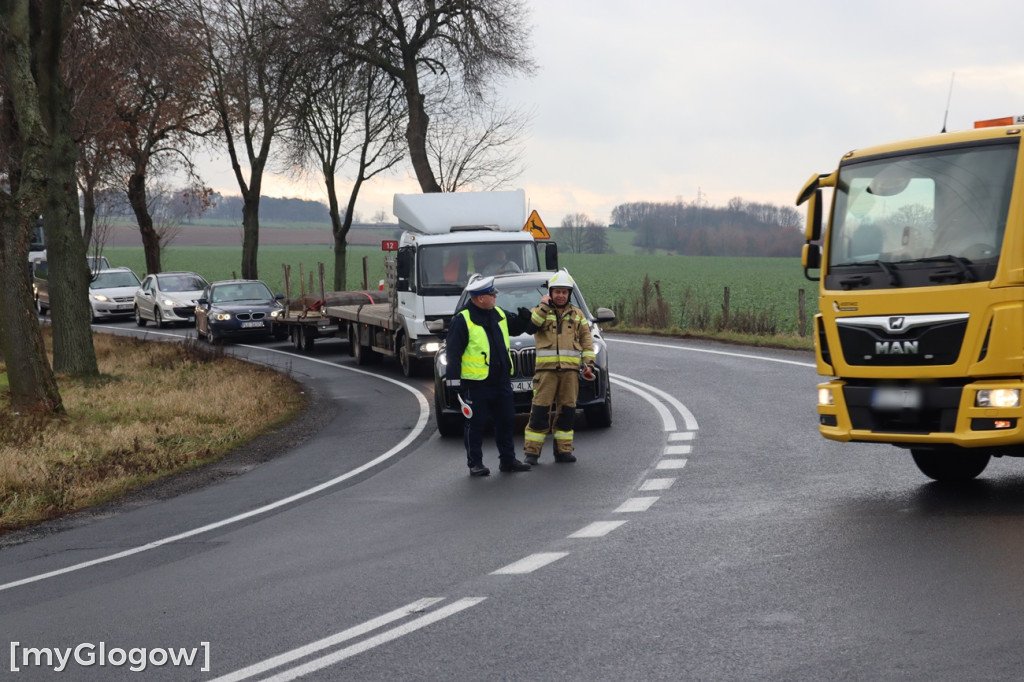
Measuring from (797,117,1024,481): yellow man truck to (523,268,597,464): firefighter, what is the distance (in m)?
3.11

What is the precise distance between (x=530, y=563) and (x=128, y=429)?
31.9 ft

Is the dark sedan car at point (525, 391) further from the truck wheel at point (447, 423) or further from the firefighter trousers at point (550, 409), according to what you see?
the firefighter trousers at point (550, 409)

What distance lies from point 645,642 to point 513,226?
1698 cm

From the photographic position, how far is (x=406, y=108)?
44188mm

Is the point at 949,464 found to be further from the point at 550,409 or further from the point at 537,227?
the point at 537,227

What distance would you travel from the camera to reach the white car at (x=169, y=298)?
39.3 m

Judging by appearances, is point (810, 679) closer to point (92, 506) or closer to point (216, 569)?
point (216, 569)

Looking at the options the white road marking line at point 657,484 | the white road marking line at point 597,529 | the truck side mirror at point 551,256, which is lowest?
the white road marking line at point 657,484

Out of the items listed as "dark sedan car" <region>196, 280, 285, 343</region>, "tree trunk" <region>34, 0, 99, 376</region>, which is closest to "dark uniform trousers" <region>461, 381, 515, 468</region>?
"tree trunk" <region>34, 0, 99, 376</region>

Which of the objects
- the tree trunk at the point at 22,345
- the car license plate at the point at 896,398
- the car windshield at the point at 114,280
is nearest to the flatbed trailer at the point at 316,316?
the tree trunk at the point at 22,345

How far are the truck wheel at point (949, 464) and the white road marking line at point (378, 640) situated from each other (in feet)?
15.8

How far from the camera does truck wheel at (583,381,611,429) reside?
1448 centimetres

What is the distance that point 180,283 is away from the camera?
4056 centimetres

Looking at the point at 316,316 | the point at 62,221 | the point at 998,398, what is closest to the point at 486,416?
the point at 998,398
